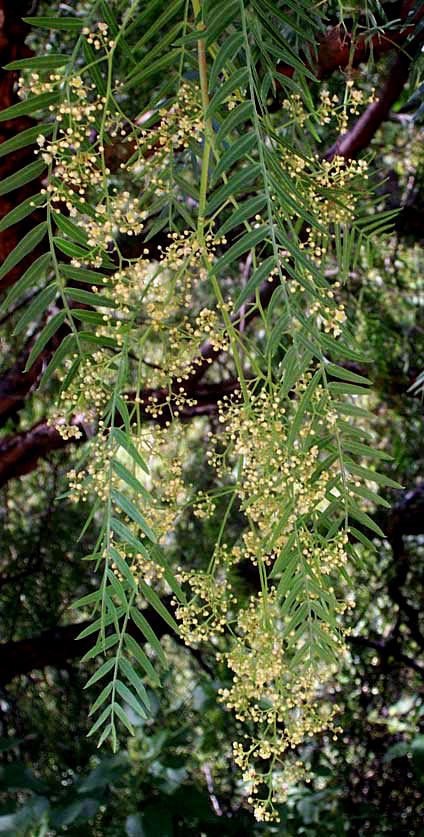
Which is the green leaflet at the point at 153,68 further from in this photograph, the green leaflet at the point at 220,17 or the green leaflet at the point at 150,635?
the green leaflet at the point at 150,635

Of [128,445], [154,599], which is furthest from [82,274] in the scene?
[154,599]

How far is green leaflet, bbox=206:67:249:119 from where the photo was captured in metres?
0.53

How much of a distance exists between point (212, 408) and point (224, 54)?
1.45m

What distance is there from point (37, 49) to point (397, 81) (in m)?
1.02

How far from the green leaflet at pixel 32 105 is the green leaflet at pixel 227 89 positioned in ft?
0.44

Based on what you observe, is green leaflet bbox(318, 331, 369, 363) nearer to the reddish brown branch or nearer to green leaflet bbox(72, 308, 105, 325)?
green leaflet bbox(72, 308, 105, 325)

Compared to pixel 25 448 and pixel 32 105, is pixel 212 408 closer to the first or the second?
pixel 25 448

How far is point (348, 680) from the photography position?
252 centimetres

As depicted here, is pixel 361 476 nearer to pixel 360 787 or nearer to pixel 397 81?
pixel 397 81

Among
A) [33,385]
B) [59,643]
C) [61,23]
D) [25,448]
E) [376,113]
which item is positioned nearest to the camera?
[61,23]

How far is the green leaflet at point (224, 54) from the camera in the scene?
0.54m

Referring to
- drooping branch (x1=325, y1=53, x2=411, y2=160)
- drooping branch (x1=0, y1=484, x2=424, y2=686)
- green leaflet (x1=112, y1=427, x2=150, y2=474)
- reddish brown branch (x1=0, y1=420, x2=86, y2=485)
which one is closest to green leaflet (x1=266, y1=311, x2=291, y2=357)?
green leaflet (x1=112, y1=427, x2=150, y2=474)

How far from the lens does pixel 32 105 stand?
62 cm

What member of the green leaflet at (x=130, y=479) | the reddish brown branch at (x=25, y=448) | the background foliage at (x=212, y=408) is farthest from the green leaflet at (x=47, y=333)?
the reddish brown branch at (x=25, y=448)
